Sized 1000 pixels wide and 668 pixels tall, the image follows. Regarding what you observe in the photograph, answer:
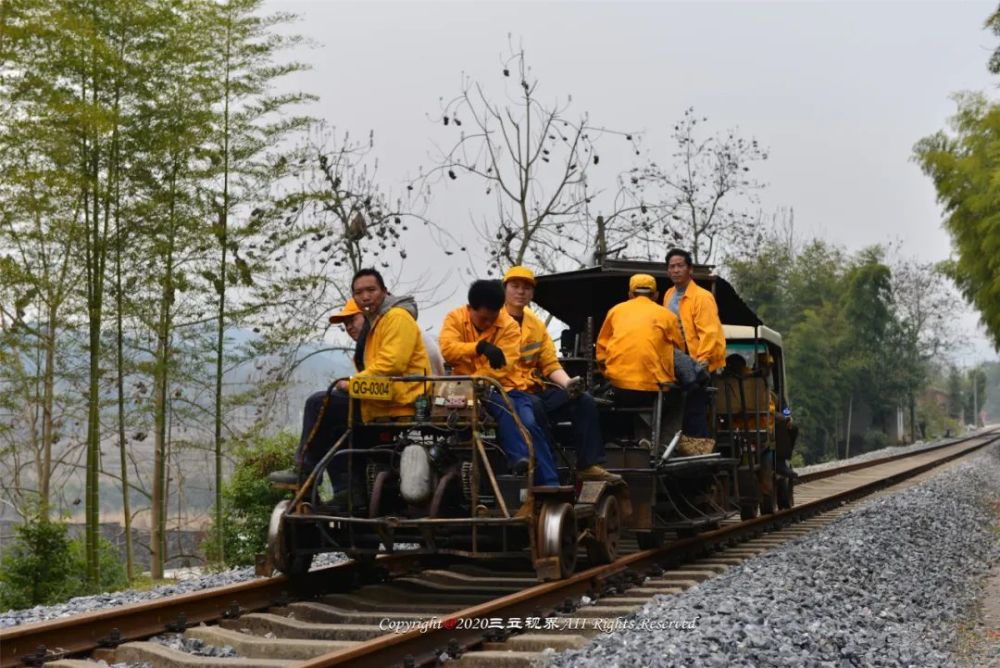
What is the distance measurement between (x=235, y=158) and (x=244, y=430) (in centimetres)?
458

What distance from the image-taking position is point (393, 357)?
7086mm

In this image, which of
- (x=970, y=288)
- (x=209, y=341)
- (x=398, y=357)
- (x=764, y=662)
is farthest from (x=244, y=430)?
(x=970, y=288)

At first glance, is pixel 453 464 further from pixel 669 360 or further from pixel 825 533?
pixel 825 533

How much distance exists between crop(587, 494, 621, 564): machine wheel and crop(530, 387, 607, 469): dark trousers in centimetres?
30

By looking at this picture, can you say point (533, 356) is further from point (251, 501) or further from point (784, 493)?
point (784, 493)

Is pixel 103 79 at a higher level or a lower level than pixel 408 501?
higher

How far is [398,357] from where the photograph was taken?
279 inches

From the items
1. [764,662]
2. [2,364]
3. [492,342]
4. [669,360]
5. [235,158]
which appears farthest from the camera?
[235,158]

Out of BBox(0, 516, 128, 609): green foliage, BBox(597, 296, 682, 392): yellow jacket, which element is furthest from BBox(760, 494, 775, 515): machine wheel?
BBox(0, 516, 128, 609): green foliage

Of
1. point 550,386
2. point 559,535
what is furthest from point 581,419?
point 559,535

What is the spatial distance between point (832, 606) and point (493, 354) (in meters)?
2.51

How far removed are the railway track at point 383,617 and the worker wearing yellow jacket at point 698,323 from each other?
1153 millimetres

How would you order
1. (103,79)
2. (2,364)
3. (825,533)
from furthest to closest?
(2,364), (103,79), (825,533)

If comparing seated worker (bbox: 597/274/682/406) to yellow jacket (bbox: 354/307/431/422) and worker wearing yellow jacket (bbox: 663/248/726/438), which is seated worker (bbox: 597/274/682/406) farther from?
yellow jacket (bbox: 354/307/431/422)
